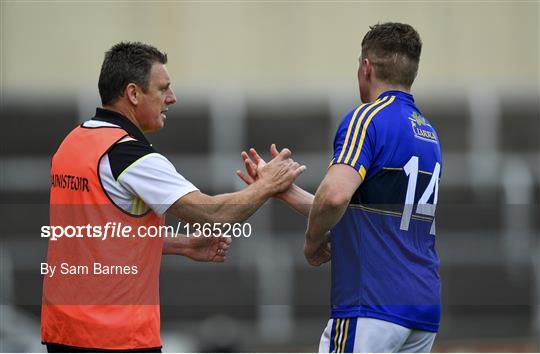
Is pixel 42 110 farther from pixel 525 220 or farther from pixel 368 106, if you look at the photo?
pixel 368 106

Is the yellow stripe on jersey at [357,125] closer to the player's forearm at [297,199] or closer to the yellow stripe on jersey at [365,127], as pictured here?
the yellow stripe on jersey at [365,127]

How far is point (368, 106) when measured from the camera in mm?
4996

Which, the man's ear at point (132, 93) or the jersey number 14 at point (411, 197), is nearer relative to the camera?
the jersey number 14 at point (411, 197)

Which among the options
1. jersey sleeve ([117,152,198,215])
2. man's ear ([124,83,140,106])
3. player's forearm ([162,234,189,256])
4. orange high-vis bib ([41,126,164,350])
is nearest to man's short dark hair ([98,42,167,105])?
man's ear ([124,83,140,106])

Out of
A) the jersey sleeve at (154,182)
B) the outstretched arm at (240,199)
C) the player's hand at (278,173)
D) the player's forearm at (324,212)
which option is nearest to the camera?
the player's forearm at (324,212)

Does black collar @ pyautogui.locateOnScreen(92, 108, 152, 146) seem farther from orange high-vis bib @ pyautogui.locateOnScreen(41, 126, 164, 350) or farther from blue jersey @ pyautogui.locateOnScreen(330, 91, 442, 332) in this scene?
blue jersey @ pyautogui.locateOnScreen(330, 91, 442, 332)

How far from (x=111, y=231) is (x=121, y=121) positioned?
Result: 582mm

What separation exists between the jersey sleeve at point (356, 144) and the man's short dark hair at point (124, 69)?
109 cm

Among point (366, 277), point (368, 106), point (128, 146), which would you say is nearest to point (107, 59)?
point (128, 146)

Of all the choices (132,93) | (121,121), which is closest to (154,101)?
(132,93)

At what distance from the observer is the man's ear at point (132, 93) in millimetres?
5293

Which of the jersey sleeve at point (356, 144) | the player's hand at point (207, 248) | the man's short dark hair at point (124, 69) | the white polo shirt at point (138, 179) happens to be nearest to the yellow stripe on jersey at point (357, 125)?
the jersey sleeve at point (356, 144)

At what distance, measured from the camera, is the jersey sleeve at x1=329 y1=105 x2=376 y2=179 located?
4.79 meters

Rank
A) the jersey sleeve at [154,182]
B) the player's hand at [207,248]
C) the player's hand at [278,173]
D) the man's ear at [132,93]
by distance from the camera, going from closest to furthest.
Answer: the jersey sleeve at [154,182] → the man's ear at [132,93] → the player's hand at [278,173] → the player's hand at [207,248]
